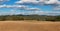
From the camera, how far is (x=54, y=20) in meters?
1.42

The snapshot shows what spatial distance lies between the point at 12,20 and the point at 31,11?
0.52 ft

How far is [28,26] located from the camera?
139 centimetres

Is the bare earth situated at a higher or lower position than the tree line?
lower

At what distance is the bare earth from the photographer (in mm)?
1385

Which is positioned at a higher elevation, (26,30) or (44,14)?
(44,14)

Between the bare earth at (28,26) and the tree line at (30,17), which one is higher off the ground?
the tree line at (30,17)

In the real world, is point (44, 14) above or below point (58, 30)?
above

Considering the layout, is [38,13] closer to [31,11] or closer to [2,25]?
[31,11]

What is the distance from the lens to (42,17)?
4.66ft

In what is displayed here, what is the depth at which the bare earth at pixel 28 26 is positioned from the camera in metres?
1.38

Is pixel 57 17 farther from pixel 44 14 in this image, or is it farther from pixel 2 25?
pixel 2 25

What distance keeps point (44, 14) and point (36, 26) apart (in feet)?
0.37

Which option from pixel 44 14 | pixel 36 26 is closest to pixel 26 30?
pixel 36 26

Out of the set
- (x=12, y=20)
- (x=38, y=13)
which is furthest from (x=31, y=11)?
(x=12, y=20)
